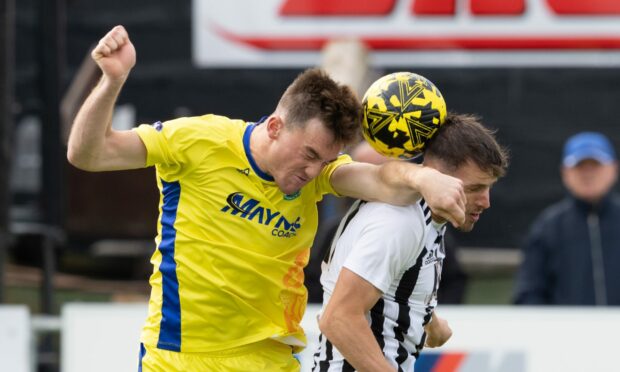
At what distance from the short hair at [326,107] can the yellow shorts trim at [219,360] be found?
0.75 meters

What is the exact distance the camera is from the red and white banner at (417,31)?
25.3ft

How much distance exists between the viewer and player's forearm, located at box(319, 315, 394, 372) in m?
3.70

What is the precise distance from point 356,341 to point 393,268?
0.77 feet

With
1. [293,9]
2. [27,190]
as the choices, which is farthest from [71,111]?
[293,9]

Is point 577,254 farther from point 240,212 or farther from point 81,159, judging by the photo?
point 81,159

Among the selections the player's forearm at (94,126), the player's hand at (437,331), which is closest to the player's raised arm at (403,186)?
the player's hand at (437,331)

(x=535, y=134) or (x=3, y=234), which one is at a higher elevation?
(x=535, y=134)

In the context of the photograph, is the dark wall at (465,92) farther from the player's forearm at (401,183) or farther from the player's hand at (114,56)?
the player's hand at (114,56)

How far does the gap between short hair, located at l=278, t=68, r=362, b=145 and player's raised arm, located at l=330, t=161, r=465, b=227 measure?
0.13 m

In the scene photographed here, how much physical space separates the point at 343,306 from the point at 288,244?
0.50 metres

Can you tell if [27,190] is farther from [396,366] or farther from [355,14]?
[396,366]

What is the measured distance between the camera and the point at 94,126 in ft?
12.2

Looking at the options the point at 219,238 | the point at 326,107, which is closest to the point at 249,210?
the point at 219,238

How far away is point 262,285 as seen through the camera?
413 centimetres
